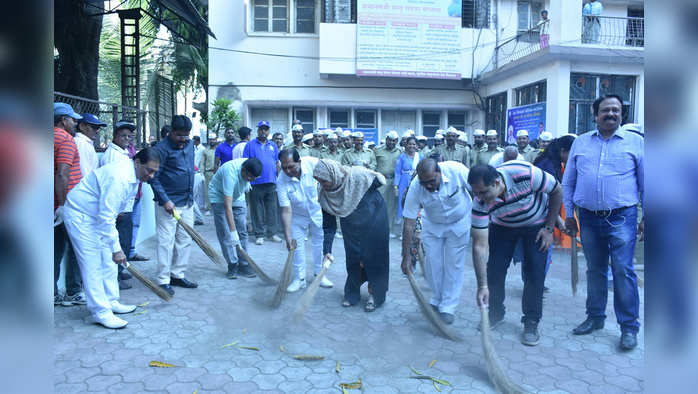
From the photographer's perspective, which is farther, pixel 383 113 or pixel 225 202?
pixel 383 113

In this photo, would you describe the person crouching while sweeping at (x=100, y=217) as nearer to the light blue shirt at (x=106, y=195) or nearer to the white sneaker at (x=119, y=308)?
the light blue shirt at (x=106, y=195)

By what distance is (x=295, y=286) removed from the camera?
5.28 meters

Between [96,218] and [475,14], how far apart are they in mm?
12868

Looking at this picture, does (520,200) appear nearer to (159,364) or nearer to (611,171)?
(611,171)

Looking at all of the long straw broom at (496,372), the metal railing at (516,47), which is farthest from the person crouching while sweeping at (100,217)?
the metal railing at (516,47)

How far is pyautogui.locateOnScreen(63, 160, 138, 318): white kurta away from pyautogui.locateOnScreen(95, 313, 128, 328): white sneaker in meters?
0.04

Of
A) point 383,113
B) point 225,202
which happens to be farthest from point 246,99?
point 225,202

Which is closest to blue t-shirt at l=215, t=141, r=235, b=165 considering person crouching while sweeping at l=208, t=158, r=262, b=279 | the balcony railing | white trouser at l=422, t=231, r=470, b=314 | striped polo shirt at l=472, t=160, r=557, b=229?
person crouching while sweeping at l=208, t=158, r=262, b=279

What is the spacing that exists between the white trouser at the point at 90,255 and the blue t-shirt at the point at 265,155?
149 inches

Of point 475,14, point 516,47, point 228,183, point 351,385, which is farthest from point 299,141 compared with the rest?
point 475,14

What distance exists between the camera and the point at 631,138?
3680 millimetres
